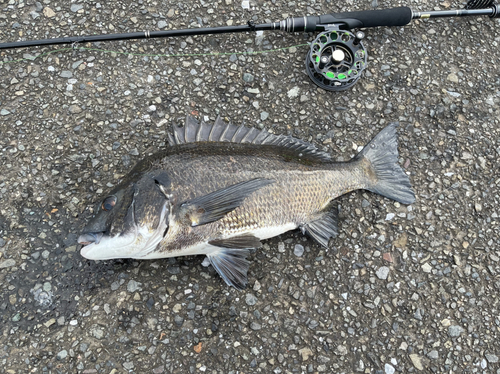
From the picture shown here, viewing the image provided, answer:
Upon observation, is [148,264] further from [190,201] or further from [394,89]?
[394,89]

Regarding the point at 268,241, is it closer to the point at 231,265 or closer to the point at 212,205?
the point at 231,265

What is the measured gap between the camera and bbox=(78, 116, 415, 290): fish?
2.35 metres

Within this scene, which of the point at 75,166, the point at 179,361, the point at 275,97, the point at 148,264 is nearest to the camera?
the point at 179,361

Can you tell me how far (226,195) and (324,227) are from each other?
34.5 inches

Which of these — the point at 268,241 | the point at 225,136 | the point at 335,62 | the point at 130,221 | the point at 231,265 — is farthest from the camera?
the point at 335,62

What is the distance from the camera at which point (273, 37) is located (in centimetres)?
346

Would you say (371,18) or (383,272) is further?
(371,18)

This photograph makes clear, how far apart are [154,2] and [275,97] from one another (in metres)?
1.48

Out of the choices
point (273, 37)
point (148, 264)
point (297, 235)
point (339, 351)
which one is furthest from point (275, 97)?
point (339, 351)

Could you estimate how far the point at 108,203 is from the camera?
2.36 meters

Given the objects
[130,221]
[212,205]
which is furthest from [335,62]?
[130,221]

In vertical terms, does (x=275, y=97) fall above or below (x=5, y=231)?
above

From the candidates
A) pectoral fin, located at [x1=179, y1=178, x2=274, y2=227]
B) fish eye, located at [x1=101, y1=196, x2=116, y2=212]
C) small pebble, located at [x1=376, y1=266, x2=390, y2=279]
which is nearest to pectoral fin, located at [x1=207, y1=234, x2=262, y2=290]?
pectoral fin, located at [x1=179, y1=178, x2=274, y2=227]

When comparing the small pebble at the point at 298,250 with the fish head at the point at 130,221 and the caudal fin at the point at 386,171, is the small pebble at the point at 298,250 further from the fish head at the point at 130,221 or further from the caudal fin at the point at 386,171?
the fish head at the point at 130,221
